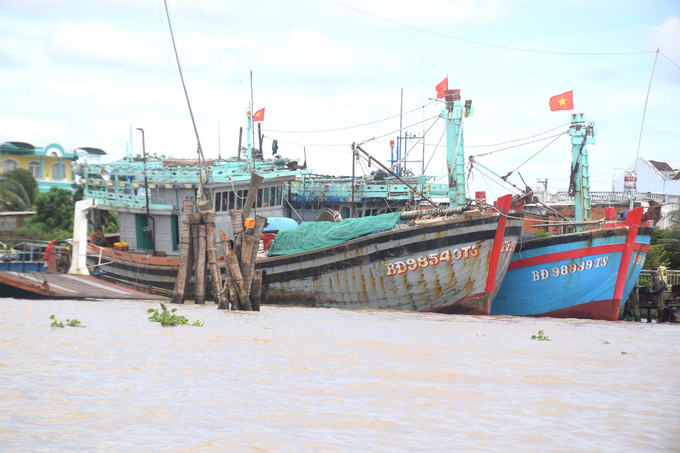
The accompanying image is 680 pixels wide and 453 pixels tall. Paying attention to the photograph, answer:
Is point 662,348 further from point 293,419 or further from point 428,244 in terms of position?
point 293,419

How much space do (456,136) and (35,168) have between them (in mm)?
33973

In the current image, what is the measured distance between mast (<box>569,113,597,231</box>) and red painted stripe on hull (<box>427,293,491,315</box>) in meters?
6.25

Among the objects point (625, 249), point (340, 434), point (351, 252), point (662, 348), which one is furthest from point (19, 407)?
point (625, 249)

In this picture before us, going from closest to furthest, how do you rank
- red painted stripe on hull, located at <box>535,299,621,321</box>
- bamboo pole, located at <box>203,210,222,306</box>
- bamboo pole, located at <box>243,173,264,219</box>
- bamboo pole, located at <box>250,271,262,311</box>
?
bamboo pole, located at <box>250,271,262,311</box> < bamboo pole, located at <box>243,173,264,219</box> < bamboo pole, located at <box>203,210,222,306</box> < red painted stripe on hull, located at <box>535,299,621,321</box>

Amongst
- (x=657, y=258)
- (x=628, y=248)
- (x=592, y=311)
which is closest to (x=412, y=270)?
(x=592, y=311)

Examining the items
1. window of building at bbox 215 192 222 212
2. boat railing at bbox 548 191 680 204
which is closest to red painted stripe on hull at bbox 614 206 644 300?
window of building at bbox 215 192 222 212

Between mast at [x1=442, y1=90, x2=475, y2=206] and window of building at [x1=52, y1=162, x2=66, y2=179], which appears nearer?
mast at [x1=442, y1=90, x2=475, y2=206]

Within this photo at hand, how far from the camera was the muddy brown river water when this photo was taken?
5.85 metres

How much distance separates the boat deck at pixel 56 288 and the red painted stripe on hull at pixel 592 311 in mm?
11761

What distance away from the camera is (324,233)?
767 inches

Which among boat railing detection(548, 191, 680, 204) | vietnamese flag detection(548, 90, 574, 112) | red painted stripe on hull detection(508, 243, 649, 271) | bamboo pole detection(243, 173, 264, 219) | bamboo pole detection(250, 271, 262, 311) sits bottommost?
bamboo pole detection(250, 271, 262, 311)

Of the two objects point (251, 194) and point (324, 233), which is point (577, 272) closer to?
point (324, 233)

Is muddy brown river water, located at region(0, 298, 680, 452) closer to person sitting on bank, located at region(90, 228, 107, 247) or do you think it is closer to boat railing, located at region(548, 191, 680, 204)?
person sitting on bank, located at region(90, 228, 107, 247)

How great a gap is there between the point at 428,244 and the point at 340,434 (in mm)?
12285
